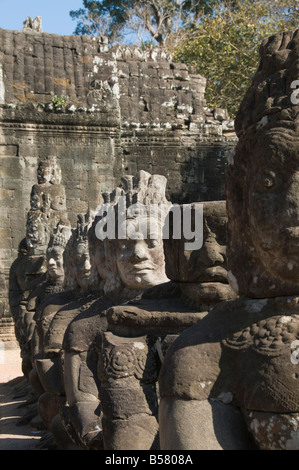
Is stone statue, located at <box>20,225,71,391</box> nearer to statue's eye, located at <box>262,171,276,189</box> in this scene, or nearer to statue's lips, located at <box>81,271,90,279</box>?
statue's lips, located at <box>81,271,90,279</box>

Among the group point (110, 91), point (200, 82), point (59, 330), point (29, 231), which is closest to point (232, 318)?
point (59, 330)

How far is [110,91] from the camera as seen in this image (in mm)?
15617

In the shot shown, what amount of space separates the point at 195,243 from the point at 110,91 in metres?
12.4

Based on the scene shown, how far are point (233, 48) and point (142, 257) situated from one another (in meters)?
19.7

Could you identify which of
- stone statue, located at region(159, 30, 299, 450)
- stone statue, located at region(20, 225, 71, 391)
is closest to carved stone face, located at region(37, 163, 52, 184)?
stone statue, located at region(20, 225, 71, 391)

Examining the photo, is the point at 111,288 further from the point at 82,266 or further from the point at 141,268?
the point at 82,266

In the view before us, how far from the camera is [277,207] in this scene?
7.29 ft

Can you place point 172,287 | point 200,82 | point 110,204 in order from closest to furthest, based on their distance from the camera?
point 172,287, point 110,204, point 200,82

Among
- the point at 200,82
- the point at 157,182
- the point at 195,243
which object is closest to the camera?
the point at 195,243

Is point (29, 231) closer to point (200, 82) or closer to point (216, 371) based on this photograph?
point (200, 82)

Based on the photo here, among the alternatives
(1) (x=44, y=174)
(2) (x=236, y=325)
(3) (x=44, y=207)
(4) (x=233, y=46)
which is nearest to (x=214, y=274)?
(2) (x=236, y=325)

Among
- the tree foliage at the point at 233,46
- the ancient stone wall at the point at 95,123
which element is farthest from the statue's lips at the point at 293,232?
the tree foliage at the point at 233,46

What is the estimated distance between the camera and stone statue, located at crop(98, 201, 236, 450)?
11.7 ft

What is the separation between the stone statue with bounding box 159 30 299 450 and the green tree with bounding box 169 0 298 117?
2063 centimetres
